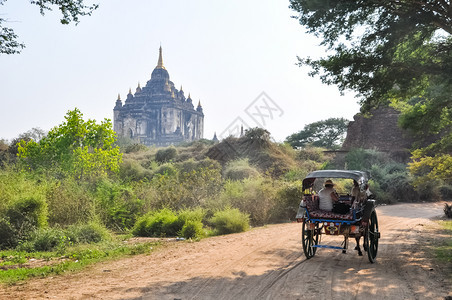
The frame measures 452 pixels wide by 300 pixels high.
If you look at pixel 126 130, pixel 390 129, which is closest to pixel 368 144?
pixel 390 129

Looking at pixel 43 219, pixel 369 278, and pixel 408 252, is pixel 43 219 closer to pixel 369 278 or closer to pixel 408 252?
pixel 369 278

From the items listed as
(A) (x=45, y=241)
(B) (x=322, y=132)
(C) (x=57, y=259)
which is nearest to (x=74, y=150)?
(A) (x=45, y=241)

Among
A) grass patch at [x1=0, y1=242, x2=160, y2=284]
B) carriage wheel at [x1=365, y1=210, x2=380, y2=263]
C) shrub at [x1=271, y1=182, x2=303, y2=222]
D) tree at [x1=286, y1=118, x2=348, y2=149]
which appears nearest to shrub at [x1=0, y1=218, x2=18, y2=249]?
grass patch at [x1=0, y1=242, x2=160, y2=284]

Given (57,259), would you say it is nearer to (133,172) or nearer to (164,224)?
(164,224)

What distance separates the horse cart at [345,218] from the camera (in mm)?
8500

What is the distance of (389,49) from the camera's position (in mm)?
11078

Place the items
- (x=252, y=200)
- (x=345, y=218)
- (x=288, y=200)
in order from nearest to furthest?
1. (x=345, y=218)
2. (x=252, y=200)
3. (x=288, y=200)

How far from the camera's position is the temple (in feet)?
414

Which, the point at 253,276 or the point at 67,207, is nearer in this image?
the point at 253,276

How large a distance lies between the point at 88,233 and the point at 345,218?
7726 mm

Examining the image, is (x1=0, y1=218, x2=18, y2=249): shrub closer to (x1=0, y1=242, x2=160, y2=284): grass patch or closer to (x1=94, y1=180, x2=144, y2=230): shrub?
(x1=0, y1=242, x2=160, y2=284): grass patch

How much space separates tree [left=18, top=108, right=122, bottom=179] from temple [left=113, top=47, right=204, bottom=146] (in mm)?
102620

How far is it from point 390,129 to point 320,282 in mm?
36831

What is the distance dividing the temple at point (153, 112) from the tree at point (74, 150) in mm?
102620
